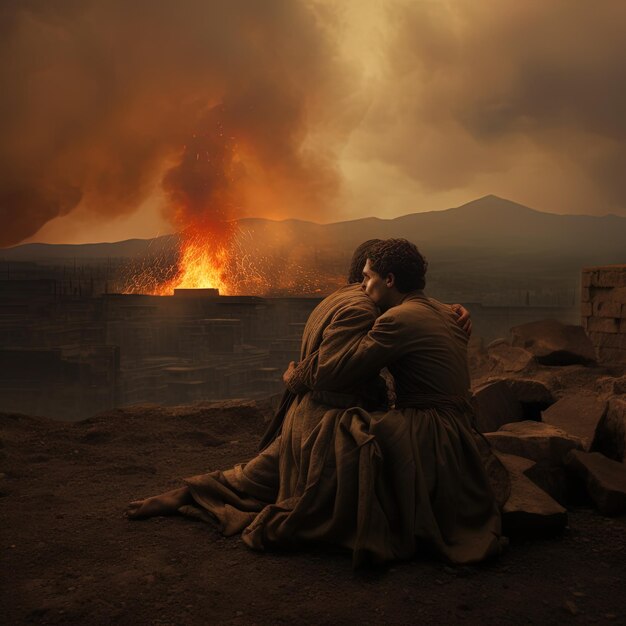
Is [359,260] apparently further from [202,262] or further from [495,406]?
[202,262]

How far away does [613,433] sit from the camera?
14.1ft

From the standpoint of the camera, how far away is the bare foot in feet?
11.7

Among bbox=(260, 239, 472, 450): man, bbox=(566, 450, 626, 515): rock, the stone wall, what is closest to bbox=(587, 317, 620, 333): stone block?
the stone wall

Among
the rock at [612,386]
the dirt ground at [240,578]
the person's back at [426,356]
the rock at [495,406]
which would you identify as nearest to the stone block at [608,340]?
the rock at [612,386]

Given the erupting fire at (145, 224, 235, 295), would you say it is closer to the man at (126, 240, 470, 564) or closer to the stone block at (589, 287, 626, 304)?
the stone block at (589, 287, 626, 304)

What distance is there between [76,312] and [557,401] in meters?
25.5

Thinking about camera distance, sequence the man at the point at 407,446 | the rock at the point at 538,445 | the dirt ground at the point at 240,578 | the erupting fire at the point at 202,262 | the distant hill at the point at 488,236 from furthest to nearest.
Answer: the distant hill at the point at 488,236 → the erupting fire at the point at 202,262 → the rock at the point at 538,445 → the man at the point at 407,446 → the dirt ground at the point at 240,578

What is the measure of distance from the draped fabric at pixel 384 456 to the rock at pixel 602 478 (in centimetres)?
94

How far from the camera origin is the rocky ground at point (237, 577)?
Answer: 97.5 inches

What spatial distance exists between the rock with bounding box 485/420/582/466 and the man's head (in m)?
1.33

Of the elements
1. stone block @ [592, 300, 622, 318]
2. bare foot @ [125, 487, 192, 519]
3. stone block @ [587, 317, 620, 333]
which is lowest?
bare foot @ [125, 487, 192, 519]

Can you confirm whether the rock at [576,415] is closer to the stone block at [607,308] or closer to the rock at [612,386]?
the rock at [612,386]

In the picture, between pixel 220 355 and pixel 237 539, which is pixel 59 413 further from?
pixel 237 539

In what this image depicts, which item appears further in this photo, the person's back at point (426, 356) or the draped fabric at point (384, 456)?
the person's back at point (426, 356)
